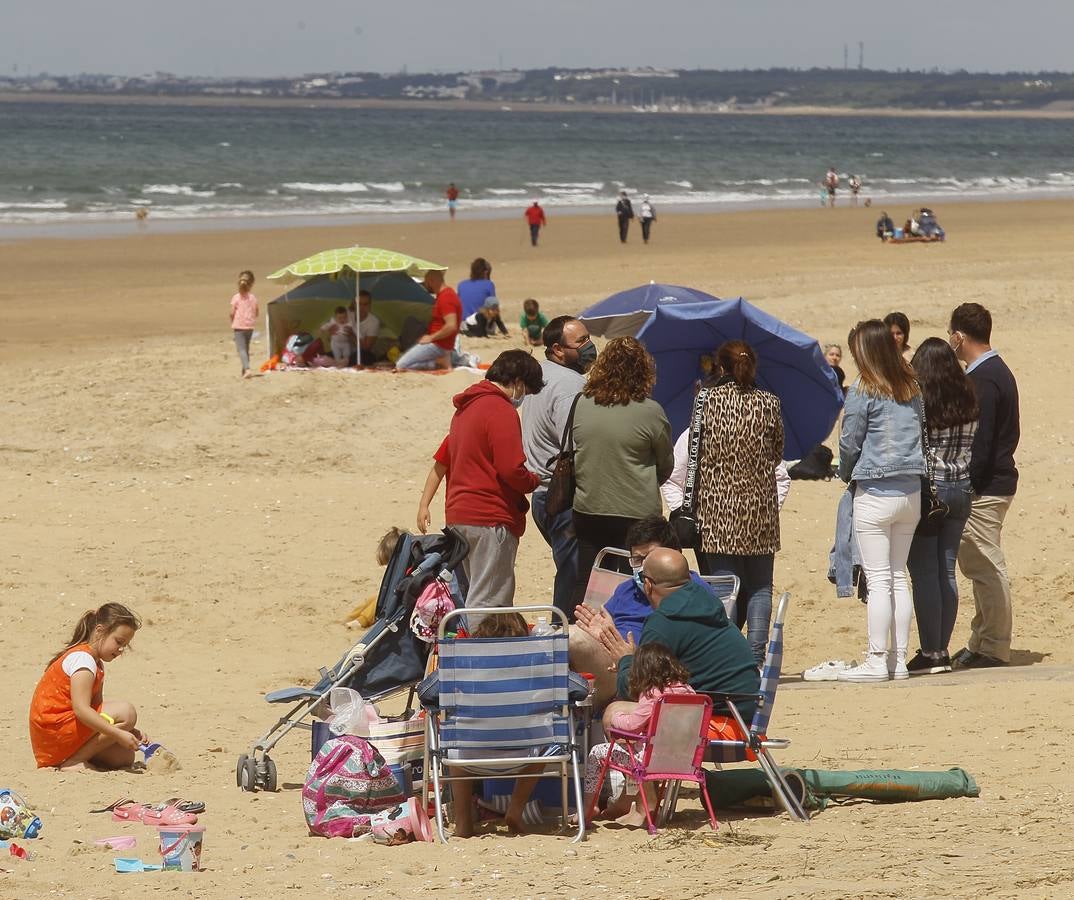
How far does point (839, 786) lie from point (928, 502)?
2041mm

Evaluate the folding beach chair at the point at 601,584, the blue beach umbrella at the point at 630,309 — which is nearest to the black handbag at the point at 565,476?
the folding beach chair at the point at 601,584

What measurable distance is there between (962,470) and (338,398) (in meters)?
7.41

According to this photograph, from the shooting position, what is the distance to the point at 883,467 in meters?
7.06

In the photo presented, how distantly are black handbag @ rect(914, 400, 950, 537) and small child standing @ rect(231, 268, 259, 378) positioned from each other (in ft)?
27.7

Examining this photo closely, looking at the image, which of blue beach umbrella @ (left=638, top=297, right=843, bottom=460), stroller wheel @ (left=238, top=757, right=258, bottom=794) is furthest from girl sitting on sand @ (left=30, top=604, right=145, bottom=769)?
blue beach umbrella @ (left=638, top=297, right=843, bottom=460)

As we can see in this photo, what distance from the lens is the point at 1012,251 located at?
97.1ft

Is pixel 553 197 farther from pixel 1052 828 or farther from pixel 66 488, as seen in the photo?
pixel 1052 828

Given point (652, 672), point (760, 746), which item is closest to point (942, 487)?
point (760, 746)

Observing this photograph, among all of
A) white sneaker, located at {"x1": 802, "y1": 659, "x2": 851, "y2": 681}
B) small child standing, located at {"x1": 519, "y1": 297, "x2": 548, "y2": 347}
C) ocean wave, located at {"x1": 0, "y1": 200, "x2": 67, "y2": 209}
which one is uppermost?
ocean wave, located at {"x1": 0, "y1": 200, "x2": 67, "y2": 209}

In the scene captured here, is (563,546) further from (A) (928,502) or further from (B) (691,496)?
(A) (928,502)

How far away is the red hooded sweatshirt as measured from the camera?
22.1ft

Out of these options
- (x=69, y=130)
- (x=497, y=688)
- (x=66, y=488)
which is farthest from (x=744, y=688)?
(x=69, y=130)

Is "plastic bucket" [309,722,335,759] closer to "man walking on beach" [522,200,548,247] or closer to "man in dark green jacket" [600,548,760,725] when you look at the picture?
"man in dark green jacket" [600,548,760,725]

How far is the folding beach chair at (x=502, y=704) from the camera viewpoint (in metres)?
5.42
